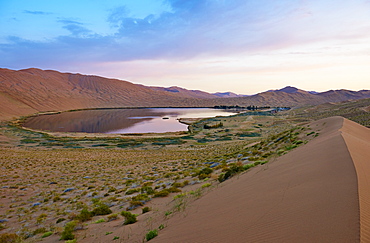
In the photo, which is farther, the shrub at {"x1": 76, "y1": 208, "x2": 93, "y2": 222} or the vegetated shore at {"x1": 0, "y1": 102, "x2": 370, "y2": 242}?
the shrub at {"x1": 76, "y1": 208, "x2": 93, "y2": 222}

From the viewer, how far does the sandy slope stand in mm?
3689

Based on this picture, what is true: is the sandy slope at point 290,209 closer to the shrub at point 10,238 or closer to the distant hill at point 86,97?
the shrub at point 10,238

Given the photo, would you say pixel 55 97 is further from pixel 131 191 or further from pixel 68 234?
pixel 68 234

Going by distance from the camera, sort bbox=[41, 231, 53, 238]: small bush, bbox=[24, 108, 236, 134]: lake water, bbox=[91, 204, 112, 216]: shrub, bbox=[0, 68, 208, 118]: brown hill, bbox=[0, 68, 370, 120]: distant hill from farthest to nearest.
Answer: bbox=[0, 68, 370, 120]: distant hill, bbox=[0, 68, 208, 118]: brown hill, bbox=[24, 108, 236, 134]: lake water, bbox=[91, 204, 112, 216]: shrub, bbox=[41, 231, 53, 238]: small bush

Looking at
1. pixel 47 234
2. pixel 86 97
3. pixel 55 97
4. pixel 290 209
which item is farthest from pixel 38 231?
pixel 86 97

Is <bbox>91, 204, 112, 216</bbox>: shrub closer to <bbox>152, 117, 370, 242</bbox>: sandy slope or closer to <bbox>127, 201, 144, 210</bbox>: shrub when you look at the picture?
<bbox>127, 201, 144, 210</bbox>: shrub

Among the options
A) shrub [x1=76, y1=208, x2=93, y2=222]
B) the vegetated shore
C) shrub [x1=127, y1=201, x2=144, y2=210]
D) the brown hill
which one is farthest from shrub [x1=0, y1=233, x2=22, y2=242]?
the brown hill

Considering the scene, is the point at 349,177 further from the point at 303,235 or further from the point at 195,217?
the point at 195,217

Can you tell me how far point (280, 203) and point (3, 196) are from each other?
13.3 m

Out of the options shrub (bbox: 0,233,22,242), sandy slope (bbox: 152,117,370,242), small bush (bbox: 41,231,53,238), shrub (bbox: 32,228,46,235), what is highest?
sandy slope (bbox: 152,117,370,242)

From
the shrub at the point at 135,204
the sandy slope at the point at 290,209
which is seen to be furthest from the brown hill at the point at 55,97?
the sandy slope at the point at 290,209

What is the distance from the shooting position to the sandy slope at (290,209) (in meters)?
3.69

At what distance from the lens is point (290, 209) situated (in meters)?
4.66

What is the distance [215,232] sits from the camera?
15.1 ft
